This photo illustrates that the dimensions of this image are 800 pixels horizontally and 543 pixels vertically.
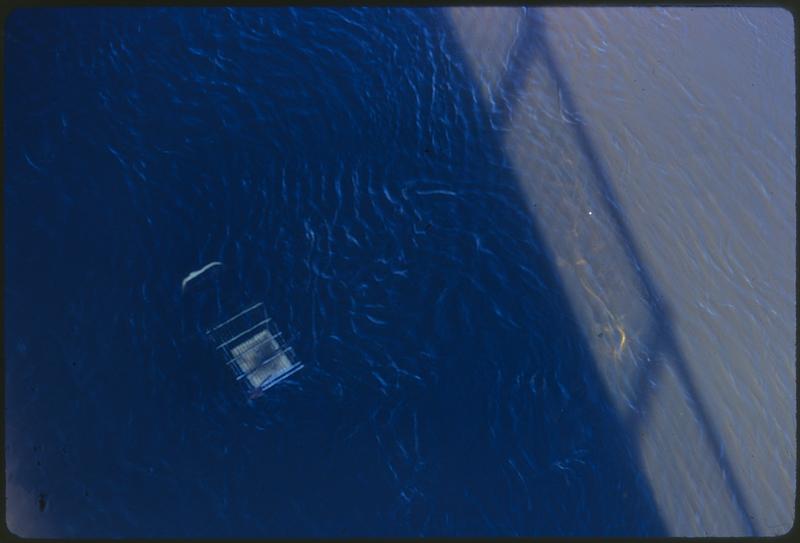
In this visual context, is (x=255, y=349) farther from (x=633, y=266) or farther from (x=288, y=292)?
(x=633, y=266)

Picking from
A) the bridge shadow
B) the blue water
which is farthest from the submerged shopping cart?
the bridge shadow

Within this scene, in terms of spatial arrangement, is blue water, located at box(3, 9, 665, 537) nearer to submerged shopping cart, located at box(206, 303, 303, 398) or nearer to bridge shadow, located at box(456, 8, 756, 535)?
submerged shopping cart, located at box(206, 303, 303, 398)

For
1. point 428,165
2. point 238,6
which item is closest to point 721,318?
point 428,165

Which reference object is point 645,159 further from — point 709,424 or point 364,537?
point 364,537

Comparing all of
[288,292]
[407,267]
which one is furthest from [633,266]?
[288,292]

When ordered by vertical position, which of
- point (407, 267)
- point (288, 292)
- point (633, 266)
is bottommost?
point (633, 266)

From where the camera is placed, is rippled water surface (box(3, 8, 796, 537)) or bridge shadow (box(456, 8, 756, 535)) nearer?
rippled water surface (box(3, 8, 796, 537))
